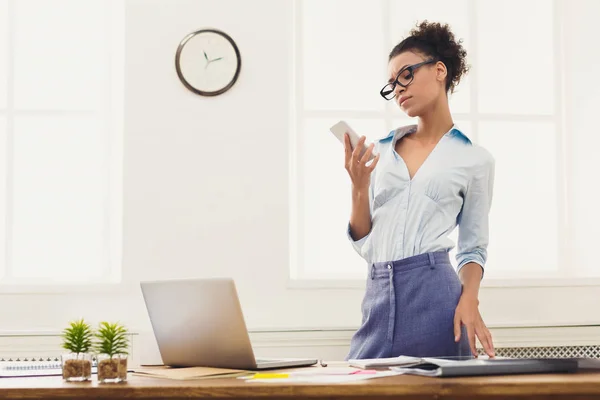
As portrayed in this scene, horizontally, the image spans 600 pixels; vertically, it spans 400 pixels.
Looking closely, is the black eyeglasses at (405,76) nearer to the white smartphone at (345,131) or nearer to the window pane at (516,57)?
the white smartphone at (345,131)

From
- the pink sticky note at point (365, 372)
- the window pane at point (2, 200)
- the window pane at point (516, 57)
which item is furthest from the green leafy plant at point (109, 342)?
the window pane at point (516, 57)

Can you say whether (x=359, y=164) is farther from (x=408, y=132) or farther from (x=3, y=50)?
(x=3, y=50)

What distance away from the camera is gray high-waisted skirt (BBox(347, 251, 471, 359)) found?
2.10m

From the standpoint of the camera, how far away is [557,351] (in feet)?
11.7

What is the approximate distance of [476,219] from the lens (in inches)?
89.0

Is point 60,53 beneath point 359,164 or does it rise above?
above

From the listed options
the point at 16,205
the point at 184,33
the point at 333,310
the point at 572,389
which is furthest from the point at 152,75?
the point at 572,389

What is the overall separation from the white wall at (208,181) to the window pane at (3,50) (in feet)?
2.04

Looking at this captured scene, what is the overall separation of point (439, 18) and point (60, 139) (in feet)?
6.24

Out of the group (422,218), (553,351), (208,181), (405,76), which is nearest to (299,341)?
(208,181)

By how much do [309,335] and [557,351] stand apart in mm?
1114

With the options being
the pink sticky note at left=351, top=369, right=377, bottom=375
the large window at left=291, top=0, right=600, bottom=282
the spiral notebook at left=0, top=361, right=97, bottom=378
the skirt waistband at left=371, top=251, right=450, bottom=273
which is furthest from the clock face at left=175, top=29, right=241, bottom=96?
the pink sticky note at left=351, top=369, right=377, bottom=375

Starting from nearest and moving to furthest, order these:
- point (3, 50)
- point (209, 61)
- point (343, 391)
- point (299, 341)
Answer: point (343, 391) < point (299, 341) < point (209, 61) < point (3, 50)

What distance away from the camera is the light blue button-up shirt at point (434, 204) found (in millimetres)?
2189
